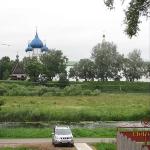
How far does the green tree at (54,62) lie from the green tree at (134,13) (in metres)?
99.5

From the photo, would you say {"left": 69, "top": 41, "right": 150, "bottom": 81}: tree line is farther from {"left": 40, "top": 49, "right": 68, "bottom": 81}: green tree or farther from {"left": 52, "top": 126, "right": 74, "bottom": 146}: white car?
{"left": 52, "top": 126, "right": 74, "bottom": 146}: white car

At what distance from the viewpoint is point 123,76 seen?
125 m

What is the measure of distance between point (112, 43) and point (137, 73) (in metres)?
9.69

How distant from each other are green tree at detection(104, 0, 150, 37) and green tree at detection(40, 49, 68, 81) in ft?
326

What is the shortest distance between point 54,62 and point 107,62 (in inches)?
464

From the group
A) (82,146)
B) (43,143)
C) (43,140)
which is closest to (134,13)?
(82,146)

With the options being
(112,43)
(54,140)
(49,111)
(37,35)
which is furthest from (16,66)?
(54,140)

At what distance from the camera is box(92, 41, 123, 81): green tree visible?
394 ft

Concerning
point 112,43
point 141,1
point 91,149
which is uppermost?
point 112,43

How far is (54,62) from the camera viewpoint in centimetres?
12050

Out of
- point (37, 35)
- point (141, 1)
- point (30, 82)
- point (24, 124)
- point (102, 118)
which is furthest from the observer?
point (37, 35)

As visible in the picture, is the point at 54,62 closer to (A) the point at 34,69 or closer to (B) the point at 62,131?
(A) the point at 34,69

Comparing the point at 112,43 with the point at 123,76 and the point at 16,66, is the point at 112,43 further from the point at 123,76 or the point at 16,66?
the point at 16,66

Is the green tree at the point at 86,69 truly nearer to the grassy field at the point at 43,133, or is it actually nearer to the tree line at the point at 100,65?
the tree line at the point at 100,65
